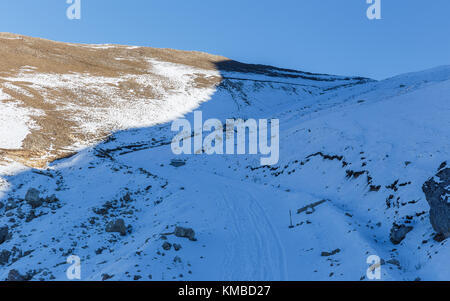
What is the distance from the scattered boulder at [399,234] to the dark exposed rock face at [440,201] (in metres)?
1.23

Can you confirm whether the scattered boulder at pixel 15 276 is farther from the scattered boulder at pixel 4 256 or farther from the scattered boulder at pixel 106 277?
the scattered boulder at pixel 106 277

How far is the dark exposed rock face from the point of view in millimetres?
9281

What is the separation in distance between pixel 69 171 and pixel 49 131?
52.6ft

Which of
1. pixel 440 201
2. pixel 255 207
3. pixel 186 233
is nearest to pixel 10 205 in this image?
pixel 186 233

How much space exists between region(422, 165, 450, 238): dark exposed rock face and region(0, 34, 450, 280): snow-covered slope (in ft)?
1.87

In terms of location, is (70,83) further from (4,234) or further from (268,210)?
(268,210)

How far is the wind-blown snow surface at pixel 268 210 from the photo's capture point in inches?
393

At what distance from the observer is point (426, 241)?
32.5 ft

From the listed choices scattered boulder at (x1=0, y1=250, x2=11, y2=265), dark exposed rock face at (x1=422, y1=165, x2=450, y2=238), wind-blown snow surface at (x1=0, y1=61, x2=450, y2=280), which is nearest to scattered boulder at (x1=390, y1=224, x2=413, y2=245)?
wind-blown snow surface at (x1=0, y1=61, x2=450, y2=280)

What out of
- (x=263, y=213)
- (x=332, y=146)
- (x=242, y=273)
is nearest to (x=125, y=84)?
(x=332, y=146)

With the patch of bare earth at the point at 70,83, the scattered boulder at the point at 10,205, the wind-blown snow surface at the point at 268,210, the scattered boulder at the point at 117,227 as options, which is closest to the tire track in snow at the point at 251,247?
the wind-blown snow surface at the point at 268,210

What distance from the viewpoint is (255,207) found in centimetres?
1678
